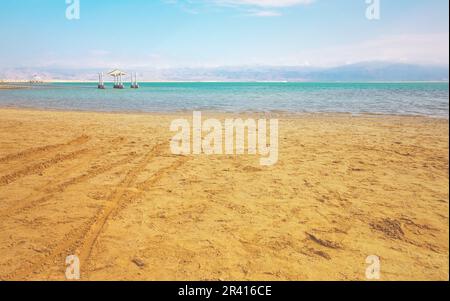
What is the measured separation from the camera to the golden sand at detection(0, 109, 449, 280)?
3320 millimetres

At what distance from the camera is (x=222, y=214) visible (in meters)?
4.57

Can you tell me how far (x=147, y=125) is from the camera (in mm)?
12992

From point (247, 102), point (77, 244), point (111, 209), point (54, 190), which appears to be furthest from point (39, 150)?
point (247, 102)

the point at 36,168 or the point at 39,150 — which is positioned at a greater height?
the point at 39,150

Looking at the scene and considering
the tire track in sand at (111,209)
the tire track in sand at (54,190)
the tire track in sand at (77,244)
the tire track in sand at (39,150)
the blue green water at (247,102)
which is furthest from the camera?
the blue green water at (247,102)

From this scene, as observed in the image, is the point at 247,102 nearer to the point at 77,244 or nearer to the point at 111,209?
the point at 111,209

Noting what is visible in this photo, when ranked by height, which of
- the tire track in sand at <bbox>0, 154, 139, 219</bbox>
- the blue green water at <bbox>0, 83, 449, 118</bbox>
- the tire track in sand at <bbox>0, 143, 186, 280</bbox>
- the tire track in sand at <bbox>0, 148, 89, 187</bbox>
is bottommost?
the tire track in sand at <bbox>0, 143, 186, 280</bbox>

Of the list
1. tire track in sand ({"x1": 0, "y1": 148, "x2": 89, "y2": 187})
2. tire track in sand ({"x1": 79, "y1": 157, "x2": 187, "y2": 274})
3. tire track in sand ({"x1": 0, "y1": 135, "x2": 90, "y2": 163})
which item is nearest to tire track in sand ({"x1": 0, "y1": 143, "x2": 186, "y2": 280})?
tire track in sand ({"x1": 79, "y1": 157, "x2": 187, "y2": 274})

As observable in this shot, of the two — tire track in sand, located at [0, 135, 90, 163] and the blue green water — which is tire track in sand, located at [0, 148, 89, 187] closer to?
tire track in sand, located at [0, 135, 90, 163]

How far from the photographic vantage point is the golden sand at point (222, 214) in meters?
3.32

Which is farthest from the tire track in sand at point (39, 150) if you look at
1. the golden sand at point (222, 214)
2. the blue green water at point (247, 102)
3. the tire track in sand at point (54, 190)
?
the blue green water at point (247, 102)

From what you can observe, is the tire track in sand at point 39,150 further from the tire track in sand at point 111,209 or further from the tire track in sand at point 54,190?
the tire track in sand at point 111,209
